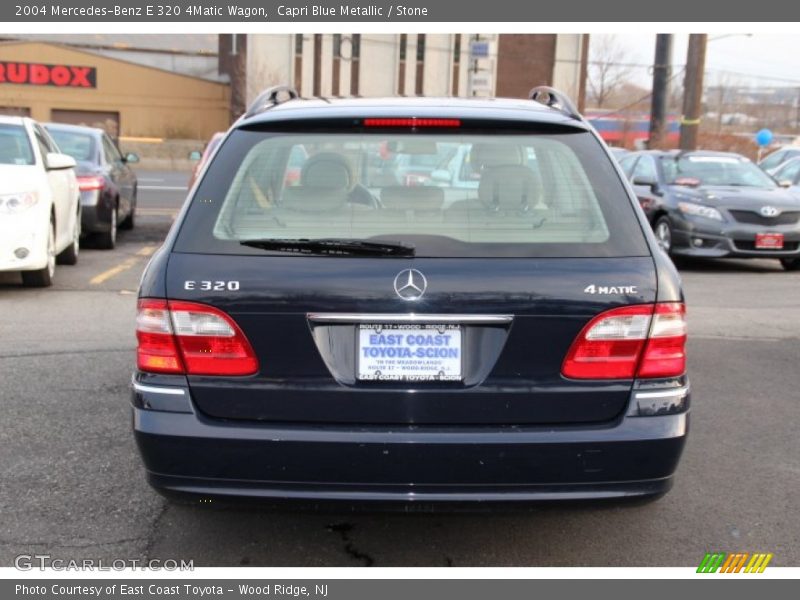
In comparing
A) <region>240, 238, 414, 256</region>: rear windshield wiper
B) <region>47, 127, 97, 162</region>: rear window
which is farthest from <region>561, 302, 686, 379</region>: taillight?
<region>47, 127, 97, 162</region>: rear window

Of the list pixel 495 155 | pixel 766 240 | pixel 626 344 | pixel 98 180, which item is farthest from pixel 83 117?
pixel 626 344

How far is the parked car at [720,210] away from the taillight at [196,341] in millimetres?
9242

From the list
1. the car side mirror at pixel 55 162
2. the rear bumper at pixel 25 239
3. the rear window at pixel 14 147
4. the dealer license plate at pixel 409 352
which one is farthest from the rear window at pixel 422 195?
the rear window at pixel 14 147

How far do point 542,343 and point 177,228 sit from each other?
1.32 meters

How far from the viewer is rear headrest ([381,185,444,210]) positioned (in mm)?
3225

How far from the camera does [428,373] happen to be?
2992 millimetres

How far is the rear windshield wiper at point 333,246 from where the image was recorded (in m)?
3.04

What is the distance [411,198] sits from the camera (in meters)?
3.26

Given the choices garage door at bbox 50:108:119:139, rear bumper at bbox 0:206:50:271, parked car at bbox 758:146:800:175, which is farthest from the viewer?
garage door at bbox 50:108:119:139

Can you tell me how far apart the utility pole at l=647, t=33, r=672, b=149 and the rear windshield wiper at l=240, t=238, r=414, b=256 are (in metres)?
22.9

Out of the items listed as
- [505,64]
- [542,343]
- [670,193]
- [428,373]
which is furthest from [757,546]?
[505,64]

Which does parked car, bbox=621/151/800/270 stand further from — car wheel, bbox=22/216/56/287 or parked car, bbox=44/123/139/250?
car wheel, bbox=22/216/56/287

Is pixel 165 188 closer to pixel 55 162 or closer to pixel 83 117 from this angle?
pixel 55 162

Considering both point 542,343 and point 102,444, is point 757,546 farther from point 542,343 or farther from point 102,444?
point 102,444
